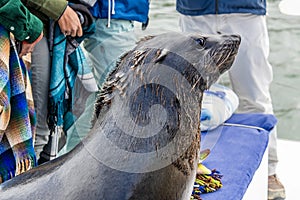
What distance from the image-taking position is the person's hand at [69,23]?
258cm

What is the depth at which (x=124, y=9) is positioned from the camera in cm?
292

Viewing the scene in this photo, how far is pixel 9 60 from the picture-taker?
239 centimetres

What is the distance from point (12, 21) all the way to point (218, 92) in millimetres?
1219

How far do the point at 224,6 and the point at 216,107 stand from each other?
615 millimetres

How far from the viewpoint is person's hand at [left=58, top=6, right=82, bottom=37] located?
102 inches

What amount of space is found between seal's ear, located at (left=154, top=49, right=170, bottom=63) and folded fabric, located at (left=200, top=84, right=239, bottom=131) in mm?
1105

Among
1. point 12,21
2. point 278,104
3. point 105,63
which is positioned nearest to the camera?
point 12,21

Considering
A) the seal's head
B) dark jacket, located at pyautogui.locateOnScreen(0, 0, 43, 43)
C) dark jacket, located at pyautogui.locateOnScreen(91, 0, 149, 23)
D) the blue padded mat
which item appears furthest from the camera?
dark jacket, located at pyautogui.locateOnScreen(91, 0, 149, 23)

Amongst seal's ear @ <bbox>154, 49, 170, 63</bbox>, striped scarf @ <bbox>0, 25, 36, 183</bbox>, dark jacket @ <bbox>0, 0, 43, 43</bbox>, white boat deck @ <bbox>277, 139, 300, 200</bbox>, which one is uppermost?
seal's ear @ <bbox>154, 49, 170, 63</bbox>

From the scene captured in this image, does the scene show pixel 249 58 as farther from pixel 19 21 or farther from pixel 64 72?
pixel 19 21

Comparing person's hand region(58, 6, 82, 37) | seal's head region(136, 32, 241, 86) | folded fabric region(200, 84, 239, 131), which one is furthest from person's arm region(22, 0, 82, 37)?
seal's head region(136, 32, 241, 86)

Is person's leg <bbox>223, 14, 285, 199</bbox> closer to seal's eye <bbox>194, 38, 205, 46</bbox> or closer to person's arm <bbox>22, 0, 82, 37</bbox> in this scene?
person's arm <bbox>22, 0, 82, 37</bbox>

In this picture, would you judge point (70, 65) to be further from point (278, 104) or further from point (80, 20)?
point (278, 104)

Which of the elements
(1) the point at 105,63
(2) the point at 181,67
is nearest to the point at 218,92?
(1) the point at 105,63
